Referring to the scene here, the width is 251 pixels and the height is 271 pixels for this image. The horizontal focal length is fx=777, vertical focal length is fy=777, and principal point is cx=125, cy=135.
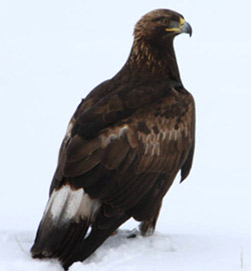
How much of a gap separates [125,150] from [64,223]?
42.0 inches

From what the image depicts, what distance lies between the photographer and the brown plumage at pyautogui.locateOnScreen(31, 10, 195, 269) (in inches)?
318

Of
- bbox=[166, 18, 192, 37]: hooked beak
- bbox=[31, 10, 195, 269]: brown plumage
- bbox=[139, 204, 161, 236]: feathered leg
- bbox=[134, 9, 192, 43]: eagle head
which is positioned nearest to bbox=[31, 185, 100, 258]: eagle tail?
bbox=[31, 10, 195, 269]: brown plumage

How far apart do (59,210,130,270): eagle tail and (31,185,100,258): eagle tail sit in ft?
0.18

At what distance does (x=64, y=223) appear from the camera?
26.3 feet

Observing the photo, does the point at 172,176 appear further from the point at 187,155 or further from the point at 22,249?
the point at 22,249

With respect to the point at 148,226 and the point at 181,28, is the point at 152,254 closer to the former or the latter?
the point at 148,226

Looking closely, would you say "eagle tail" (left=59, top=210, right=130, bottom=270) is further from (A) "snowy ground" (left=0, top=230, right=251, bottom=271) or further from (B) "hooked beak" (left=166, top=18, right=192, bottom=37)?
(B) "hooked beak" (left=166, top=18, right=192, bottom=37)

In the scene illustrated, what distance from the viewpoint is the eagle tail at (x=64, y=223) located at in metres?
7.98

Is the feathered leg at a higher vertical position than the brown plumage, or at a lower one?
lower

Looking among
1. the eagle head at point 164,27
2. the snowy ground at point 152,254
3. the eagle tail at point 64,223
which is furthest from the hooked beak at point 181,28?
the eagle tail at point 64,223

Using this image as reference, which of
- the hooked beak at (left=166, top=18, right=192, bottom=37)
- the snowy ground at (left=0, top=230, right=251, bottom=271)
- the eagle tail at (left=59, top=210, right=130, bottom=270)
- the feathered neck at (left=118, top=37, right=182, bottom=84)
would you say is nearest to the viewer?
the snowy ground at (left=0, top=230, right=251, bottom=271)

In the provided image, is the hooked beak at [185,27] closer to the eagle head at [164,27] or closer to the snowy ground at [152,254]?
the eagle head at [164,27]

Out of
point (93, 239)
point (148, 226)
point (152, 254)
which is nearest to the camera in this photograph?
point (93, 239)

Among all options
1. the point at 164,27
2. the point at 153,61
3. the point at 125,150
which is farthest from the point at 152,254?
the point at 164,27
